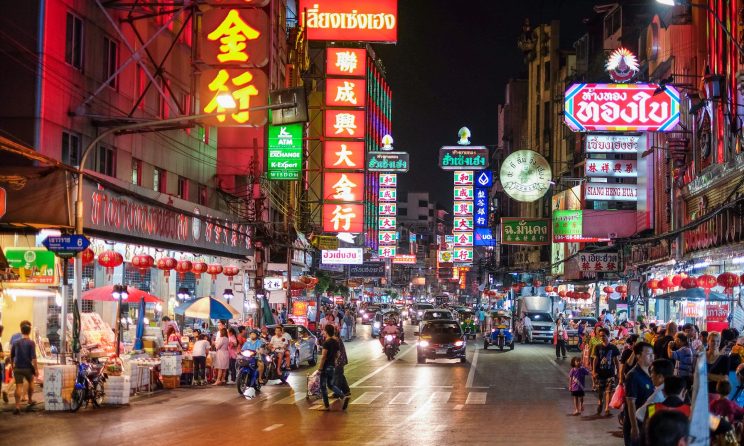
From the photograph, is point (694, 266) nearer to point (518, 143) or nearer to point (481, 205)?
point (481, 205)

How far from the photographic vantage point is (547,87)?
295 feet

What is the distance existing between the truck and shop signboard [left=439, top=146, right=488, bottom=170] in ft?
41.9

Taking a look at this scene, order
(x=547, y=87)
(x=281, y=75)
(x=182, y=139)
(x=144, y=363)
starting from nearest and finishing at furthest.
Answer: (x=144, y=363), (x=182, y=139), (x=281, y=75), (x=547, y=87)

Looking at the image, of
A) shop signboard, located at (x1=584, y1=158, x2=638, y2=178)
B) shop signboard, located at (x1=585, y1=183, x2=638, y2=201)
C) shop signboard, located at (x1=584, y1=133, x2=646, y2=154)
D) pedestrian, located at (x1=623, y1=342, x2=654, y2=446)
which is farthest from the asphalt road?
shop signboard, located at (x1=584, y1=158, x2=638, y2=178)

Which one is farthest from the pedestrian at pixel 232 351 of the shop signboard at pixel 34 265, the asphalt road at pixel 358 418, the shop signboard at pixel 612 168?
the shop signboard at pixel 612 168

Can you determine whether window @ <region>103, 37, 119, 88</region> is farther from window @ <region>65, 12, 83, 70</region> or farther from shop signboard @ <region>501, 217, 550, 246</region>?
shop signboard @ <region>501, 217, 550, 246</region>

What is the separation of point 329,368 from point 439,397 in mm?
3365

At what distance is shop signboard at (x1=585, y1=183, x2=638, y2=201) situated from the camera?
49219 millimetres

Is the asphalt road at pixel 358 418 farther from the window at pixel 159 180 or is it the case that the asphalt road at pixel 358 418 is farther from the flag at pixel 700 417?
the window at pixel 159 180

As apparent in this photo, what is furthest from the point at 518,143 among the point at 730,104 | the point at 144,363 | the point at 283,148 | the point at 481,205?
the point at 144,363

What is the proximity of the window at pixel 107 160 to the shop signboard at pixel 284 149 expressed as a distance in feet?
38.1

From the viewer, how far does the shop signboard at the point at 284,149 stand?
41688mm

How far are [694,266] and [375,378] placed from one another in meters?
13.2

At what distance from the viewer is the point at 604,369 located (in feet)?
66.0
